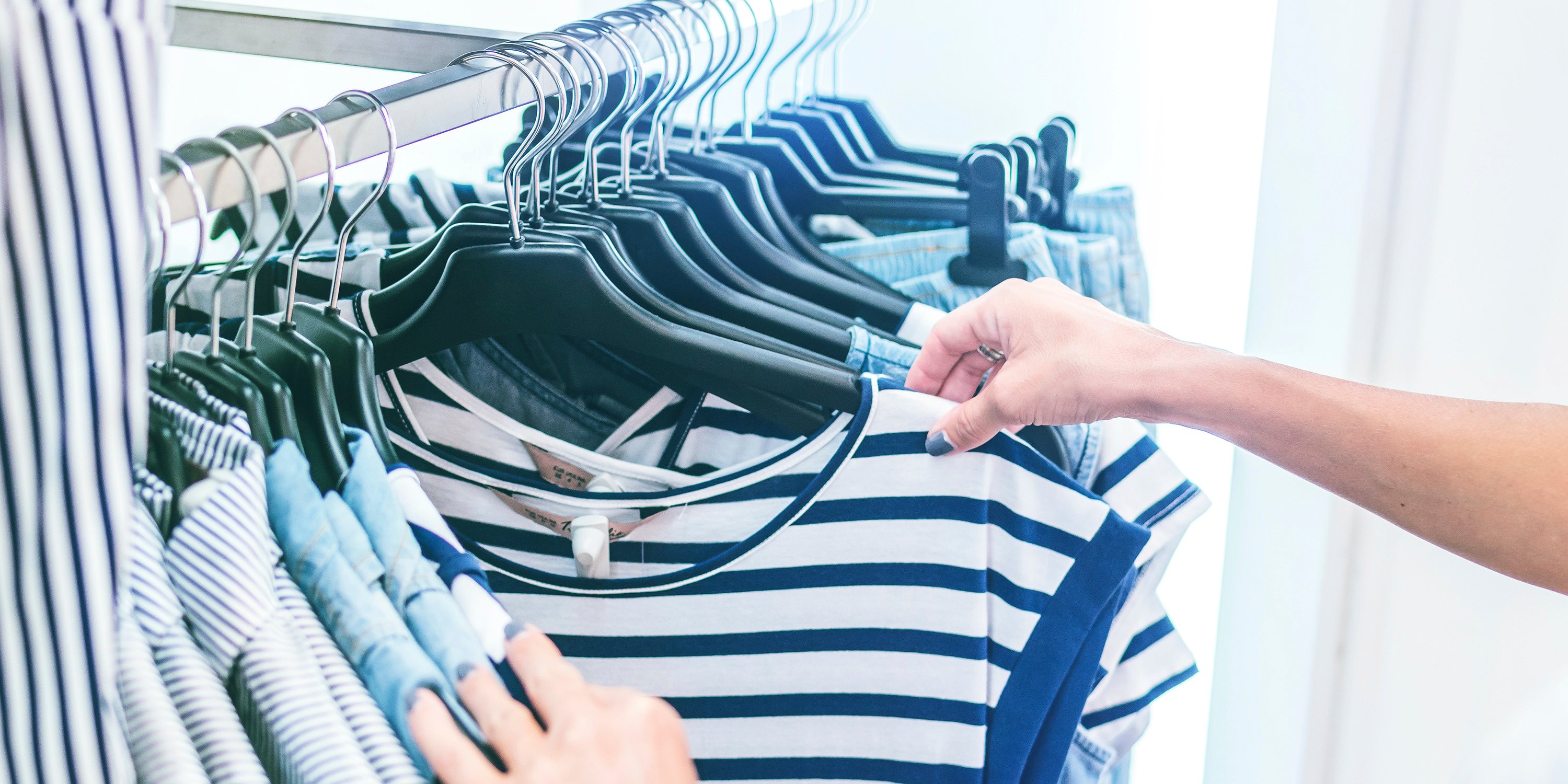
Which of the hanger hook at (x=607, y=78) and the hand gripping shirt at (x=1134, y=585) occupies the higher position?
the hanger hook at (x=607, y=78)

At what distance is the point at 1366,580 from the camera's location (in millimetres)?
1026

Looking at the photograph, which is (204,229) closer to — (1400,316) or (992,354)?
(992,354)

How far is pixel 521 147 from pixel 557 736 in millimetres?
338

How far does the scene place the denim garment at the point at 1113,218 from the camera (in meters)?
0.90

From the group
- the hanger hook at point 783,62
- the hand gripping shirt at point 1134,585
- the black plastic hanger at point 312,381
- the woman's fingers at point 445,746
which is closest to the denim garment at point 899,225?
the hanger hook at point 783,62

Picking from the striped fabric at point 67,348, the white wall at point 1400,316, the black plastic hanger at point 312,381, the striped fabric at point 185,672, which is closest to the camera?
the striped fabric at point 67,348

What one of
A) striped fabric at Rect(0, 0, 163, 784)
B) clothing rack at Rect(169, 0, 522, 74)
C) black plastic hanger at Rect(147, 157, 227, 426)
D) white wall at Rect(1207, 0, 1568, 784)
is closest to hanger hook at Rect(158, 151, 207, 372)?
black plastic hanger at Rect(147, 157, 227, 426)

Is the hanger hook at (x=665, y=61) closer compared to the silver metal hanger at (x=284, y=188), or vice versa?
the silver metal hanger at (x=284, y=188)

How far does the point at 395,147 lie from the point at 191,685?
235mm

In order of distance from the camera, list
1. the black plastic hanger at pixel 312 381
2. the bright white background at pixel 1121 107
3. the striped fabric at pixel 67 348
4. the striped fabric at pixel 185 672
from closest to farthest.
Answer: the striped fabric at pixel 67 348, the striped fabric at pixel 185 672, the black plastic hanger at pixel 312 381, the bright white background at pixel 1121 107

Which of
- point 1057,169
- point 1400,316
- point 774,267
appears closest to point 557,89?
point 774,267

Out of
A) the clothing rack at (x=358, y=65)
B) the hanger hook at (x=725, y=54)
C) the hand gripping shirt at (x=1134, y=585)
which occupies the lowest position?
the hand gripping shirt at (x=1134, y=585)

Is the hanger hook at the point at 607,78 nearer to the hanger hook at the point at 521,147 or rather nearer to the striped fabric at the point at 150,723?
the hanger hook at the point at 521,147

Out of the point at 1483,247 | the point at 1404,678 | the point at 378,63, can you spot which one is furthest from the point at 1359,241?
the point at 378,63
